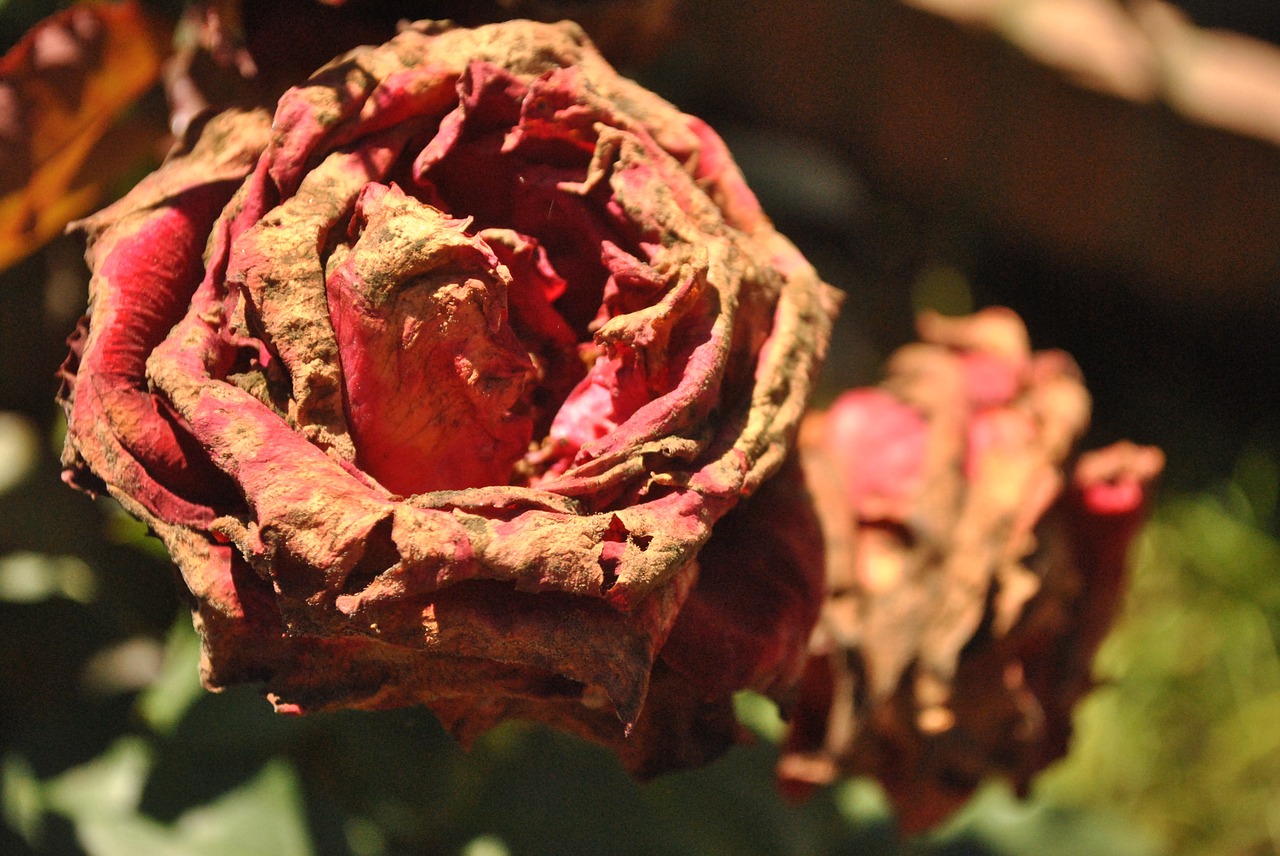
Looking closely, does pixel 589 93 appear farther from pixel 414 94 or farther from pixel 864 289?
pixel 864 289

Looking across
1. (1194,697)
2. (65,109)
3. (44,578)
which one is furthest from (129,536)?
(1194,697)

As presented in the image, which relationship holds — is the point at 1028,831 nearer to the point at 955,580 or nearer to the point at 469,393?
the point at 955,580

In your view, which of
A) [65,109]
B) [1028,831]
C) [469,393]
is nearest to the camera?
[469,393]

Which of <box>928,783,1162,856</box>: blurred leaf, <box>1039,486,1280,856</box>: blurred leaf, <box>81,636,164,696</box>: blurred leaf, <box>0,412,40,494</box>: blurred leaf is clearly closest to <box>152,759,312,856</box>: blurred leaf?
<box>81,636,164,696</box>: blurred leaf

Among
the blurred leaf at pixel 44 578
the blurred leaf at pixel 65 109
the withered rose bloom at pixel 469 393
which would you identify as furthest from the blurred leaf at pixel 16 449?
the withered rose bloom at pixel 469 393

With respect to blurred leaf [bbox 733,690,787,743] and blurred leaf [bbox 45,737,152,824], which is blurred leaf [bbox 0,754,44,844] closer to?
blurred leaf [bbox 45,737,152,824]

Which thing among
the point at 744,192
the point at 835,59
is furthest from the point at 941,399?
the point at 835,59
